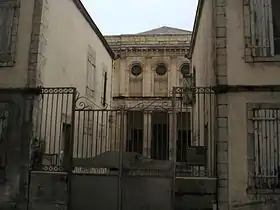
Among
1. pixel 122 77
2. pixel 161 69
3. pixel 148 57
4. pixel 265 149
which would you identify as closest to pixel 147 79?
pixel 161 69

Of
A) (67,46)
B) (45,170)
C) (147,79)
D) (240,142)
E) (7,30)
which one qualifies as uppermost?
(147,79)

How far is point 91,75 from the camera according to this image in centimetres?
1761

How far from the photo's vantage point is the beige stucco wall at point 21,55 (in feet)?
35.5

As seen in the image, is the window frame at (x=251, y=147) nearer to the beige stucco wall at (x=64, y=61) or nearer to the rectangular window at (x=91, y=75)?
the beige stucco wall at (x=64, y=61)

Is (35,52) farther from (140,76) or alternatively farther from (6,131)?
(140,76)

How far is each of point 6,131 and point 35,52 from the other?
7.24 ft

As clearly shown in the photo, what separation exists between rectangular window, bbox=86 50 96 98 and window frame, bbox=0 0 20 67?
5908mm

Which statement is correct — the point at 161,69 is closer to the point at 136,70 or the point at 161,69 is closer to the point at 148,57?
the point at 148,57

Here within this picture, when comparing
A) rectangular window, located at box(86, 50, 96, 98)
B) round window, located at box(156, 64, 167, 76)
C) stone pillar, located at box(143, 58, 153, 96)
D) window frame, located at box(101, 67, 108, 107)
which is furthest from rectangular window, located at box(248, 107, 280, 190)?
round window, located at box(156, 64, 167, 76)

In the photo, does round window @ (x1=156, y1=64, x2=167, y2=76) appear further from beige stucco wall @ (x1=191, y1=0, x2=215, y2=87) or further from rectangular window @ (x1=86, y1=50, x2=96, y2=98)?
beige stucco wall @ (x1=191, y1=0, x2=215, y2=87)

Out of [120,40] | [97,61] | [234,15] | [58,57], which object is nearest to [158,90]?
[120,40]

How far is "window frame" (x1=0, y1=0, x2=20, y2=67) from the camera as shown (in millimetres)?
10922

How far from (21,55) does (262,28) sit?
20.8ft

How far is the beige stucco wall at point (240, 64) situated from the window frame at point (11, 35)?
566cm
